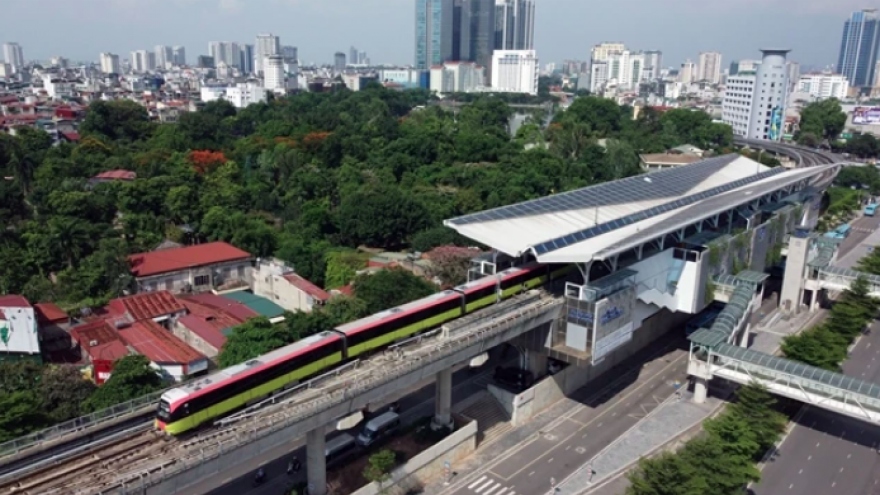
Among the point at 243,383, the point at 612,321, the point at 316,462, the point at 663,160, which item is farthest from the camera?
the point at 663,160

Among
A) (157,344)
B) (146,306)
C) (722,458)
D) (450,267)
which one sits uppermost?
(450,267)

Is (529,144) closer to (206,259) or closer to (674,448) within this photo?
(206,259)

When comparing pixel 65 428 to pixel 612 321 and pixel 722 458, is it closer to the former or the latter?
pixel 722 458

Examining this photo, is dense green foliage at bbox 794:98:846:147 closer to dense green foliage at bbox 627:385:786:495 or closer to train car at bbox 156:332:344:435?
dense green foliage at bbox 627:385:786:495

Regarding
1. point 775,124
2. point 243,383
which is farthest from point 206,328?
point 775,124

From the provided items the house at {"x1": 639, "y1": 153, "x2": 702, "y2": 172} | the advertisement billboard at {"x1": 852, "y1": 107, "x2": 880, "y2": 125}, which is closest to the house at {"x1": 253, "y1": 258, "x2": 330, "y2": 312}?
the house at {"x1": 639, "y1": 153, "x2": 702, "y2": 172}

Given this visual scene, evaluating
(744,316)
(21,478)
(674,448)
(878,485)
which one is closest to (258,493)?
(21,478)
